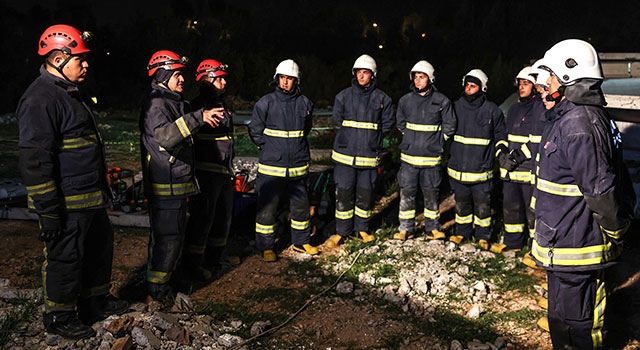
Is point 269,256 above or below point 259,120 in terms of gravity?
below

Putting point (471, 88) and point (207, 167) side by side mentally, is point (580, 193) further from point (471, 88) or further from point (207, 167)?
point (207, 167)

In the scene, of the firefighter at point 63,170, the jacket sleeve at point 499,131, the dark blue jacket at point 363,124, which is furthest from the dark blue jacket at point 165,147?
the jacket sleeve at point 499,131

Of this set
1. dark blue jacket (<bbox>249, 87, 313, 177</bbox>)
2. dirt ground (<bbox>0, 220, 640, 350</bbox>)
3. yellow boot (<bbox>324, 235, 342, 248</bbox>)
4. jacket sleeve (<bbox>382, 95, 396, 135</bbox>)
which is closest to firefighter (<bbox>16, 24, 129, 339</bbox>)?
dirt ground (<bbox>0, 220, 640, 350</bbox>)

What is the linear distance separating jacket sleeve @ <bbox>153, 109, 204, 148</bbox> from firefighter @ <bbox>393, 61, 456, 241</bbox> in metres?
3.01

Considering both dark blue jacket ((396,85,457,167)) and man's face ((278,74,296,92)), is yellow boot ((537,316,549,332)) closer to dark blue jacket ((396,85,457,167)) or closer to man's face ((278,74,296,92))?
dark blue jacket ((396,85,457,167))

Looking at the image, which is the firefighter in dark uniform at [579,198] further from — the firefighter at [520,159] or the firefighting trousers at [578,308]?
the firefighter at [520,159]

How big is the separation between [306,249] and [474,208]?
2180mm

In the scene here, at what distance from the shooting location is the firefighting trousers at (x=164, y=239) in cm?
484

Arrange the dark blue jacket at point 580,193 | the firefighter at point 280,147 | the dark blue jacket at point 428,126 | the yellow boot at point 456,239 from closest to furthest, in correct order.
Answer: the dark blue jacket at point 580,193 < the firefighter at point 280,147 < the dark blue jacket at point 428,126 < the yellow boot at point 456,239

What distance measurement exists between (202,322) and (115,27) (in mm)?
31481

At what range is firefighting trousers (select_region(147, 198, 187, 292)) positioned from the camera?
4840 mm

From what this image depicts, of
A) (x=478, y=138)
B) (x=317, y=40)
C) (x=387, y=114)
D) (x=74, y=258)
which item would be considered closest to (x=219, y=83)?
(x=387, y=114)

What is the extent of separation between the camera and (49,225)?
3.87 metres

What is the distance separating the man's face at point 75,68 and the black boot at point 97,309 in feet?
5.82
